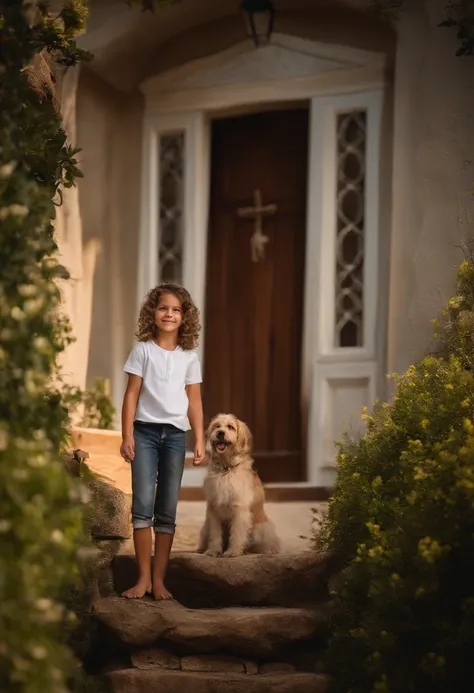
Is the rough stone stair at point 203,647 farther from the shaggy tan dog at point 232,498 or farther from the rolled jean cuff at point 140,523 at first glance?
the shaggy tan dog at point 232,498

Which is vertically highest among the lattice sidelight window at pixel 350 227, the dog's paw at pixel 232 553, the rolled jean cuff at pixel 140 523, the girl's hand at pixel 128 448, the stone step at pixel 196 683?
the lattice sidelight window at pixel 350 227

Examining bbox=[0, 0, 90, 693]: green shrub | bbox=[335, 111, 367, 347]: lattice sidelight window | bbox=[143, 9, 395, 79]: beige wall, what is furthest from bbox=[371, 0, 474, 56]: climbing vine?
bbox=[0, 0, 90, 693]: green shrub

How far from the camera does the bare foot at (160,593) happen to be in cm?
544

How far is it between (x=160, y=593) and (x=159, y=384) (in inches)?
41.8

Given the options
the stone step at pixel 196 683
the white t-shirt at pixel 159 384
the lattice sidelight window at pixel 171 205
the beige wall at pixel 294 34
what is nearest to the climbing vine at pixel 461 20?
the beige wall at pixel 294 34

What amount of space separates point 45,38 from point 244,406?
14.4 ft

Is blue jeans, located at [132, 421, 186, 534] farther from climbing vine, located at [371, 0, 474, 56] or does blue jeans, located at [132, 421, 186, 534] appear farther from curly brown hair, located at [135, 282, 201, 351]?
climbing vine, located at [371, 0, 474, 56]

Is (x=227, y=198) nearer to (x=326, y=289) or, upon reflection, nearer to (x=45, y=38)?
(x=326, y=289)

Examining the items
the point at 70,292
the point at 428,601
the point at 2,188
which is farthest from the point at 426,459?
the point at 70,292

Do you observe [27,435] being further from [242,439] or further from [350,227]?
[350,227]

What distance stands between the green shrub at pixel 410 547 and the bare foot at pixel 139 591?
988mm

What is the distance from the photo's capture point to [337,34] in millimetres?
8383

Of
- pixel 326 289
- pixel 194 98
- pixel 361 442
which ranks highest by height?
pixel 194 98

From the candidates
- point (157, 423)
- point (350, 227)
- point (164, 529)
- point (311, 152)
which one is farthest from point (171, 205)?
point (164, 529)
